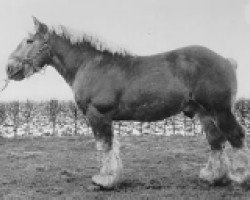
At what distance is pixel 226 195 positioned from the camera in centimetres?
634

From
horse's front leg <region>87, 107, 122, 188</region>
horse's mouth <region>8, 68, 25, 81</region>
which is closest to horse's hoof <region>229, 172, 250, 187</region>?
horse's front leg <region>87, 107, 122, 188</region>

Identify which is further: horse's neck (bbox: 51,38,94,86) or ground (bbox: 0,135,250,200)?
horse's neck (bbox: 51,38,94,86)

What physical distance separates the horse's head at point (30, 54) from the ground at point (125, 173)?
202 cm

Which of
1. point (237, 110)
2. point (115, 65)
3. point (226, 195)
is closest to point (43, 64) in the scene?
point (115, 65)

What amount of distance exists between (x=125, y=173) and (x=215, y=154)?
6.56 feet

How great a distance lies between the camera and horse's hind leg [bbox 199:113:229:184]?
23.6 feet

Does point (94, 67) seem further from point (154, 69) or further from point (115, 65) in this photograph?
point (154, 69)

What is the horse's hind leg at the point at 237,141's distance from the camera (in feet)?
21.7

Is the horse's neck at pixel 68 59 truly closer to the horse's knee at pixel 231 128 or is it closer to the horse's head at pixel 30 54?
the horse's head at pixel 30 54

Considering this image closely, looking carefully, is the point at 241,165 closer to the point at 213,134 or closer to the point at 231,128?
the point at 231,128

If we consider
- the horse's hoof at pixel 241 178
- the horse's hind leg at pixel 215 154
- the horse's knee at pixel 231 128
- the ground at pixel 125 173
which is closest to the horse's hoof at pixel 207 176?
the horse's hind leg at pixel 215 154

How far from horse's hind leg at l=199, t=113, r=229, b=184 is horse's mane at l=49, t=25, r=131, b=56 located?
185 cm

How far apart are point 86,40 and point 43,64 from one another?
34.4 inches

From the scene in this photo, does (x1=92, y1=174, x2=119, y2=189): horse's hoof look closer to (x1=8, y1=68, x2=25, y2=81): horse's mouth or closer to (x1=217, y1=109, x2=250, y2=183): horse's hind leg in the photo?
(x1=217, y1=109, x2=250, y2=183): horse's hind leg
